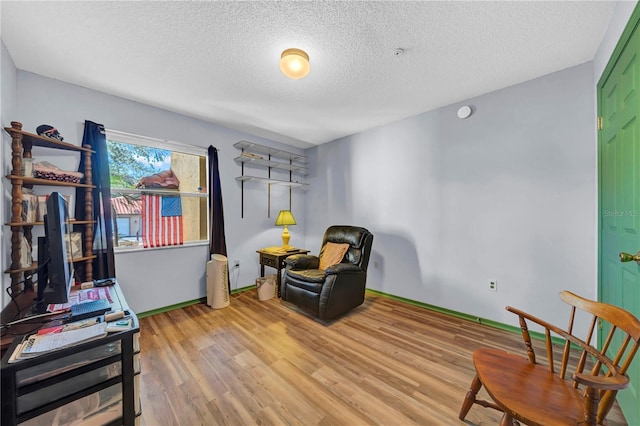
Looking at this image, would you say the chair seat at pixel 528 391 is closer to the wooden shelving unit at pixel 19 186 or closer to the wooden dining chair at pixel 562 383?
the wooden dining chair at pixel 562 383

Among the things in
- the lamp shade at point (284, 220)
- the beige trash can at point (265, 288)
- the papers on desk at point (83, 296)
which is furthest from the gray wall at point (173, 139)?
the papers on desk at point (83, 296)

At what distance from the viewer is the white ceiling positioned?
4.83 feet

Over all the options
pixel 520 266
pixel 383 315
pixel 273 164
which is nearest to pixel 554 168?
pixel 520 266

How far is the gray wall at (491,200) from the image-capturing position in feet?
6.77

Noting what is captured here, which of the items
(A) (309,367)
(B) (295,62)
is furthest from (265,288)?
(B) (295,62)

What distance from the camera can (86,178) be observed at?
2207 mm

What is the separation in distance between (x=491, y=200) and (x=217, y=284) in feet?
10.8

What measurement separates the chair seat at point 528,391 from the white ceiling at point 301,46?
2077 mm

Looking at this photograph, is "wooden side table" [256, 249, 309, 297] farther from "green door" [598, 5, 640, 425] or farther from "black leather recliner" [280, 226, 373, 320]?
"green door" [598, 5, 640, 425]

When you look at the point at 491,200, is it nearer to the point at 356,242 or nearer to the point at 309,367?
the point at 356,242

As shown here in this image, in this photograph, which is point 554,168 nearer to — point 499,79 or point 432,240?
point 499,79

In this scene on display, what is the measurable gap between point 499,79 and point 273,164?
300 centimetres

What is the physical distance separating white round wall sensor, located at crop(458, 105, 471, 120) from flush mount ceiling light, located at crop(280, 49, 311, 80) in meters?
1.85

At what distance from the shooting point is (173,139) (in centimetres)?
294
